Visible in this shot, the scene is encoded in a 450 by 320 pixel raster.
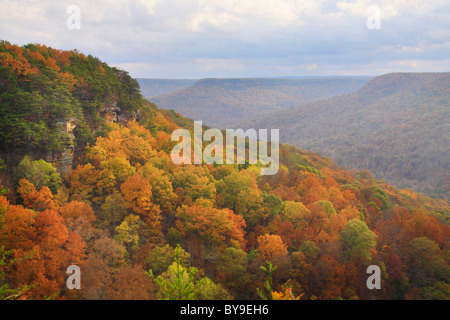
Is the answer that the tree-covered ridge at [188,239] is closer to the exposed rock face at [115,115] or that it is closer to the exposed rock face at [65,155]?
the exposed rock face at [65,155]

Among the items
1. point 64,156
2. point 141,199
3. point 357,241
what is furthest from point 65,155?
point 357,241

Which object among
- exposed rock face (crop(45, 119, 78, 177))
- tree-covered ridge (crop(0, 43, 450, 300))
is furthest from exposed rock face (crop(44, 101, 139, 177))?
tree-covered ridge (crop(0, 43, 450, 300))

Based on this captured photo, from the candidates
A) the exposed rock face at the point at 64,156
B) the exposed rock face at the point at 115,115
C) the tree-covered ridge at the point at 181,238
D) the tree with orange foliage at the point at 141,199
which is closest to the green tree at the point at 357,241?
the tree-covered ridge at the point at 181,238

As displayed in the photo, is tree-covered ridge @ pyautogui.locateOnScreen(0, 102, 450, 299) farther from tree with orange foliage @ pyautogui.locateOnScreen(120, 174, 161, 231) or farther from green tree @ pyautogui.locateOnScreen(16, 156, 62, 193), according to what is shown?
green tree @ pyautogui.locateOnScreen(16, 156, 62, 193)

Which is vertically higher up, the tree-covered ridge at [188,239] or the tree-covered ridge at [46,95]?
the tree-covered ridge at [46,95]

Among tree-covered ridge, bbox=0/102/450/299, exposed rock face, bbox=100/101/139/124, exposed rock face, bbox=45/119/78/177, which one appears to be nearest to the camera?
tree-covered ridge, bbox=0/102/450/299
